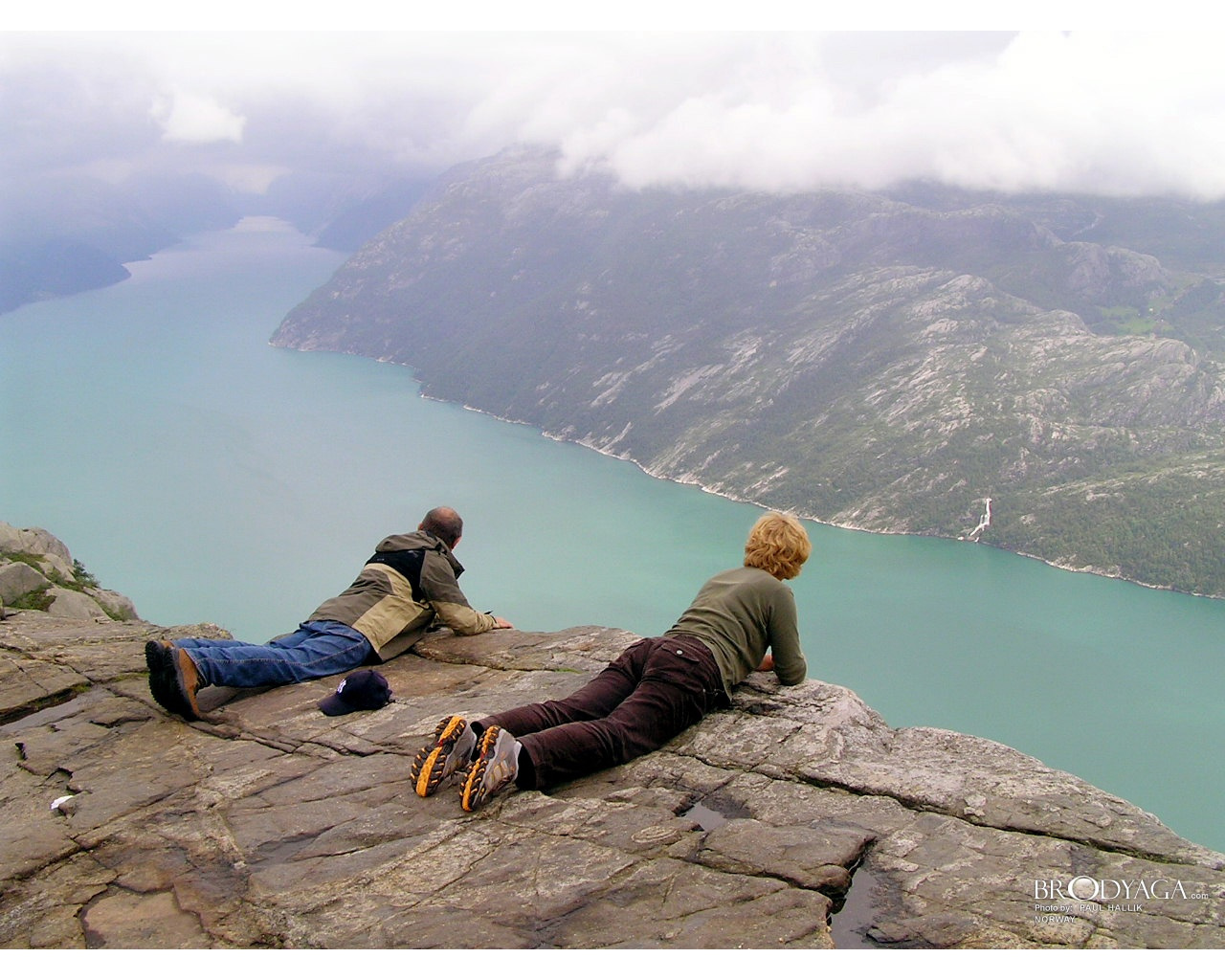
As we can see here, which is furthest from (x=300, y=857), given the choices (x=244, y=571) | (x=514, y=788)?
(x=244, y=571)

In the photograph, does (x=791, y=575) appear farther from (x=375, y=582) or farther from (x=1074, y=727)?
(x=1074, y=727)

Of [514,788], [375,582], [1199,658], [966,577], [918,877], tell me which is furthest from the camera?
[966,577]

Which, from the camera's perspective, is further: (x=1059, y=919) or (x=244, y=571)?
(x=244, y=571)

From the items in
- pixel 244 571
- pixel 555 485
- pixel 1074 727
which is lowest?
pixel 1074 727

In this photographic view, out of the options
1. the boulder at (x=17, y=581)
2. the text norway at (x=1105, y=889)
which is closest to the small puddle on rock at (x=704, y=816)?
the text norway at (x=1105, y=889)

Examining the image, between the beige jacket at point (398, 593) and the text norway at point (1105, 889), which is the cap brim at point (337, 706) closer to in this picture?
the beige jacket at point (398, 593)

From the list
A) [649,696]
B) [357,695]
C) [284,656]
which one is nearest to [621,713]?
[649,696]
